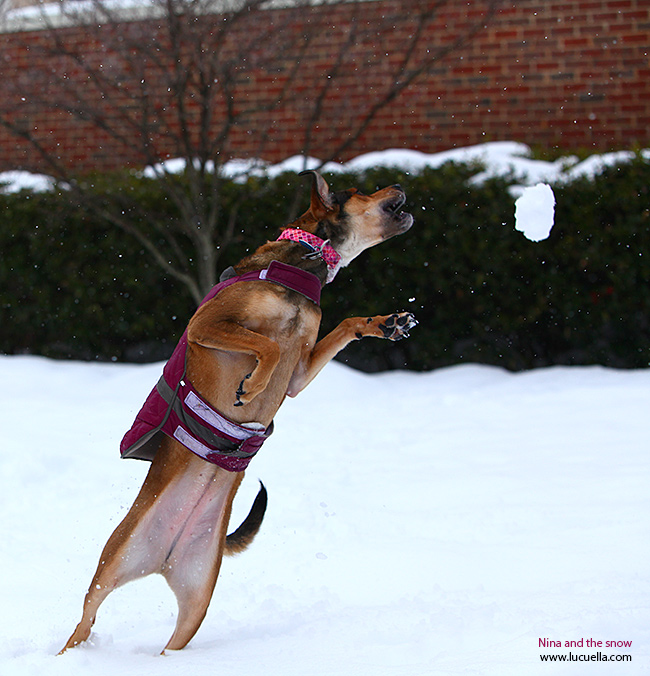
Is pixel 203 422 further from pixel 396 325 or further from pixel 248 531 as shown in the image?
pixel 396 325

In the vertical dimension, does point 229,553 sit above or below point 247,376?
below

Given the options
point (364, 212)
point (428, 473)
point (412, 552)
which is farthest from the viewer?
point (428, 473)

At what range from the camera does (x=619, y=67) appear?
8320 millimetres

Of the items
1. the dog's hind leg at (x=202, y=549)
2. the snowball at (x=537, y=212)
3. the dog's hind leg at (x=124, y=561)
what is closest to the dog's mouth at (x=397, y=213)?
the snowball at (x=537, y=212)

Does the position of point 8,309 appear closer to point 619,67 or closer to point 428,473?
point 428,473

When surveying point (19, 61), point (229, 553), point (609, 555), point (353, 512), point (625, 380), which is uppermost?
point (19, 61)

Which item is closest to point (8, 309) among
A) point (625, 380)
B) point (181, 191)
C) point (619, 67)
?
point (181, 191)

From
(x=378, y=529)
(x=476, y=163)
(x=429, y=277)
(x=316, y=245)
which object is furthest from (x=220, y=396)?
(x=476, y=163)

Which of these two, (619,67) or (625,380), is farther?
(619,67)

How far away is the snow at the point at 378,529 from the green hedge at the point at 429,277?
0.44 m

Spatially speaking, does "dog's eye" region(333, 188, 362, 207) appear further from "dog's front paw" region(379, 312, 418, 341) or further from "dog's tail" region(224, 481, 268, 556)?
"dog's tail" region(224, 481, 268, 556)

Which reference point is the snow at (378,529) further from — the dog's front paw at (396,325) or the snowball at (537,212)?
the snowball at (537,212)

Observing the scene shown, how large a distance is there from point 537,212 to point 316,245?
1.58m

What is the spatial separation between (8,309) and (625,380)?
6667mm
